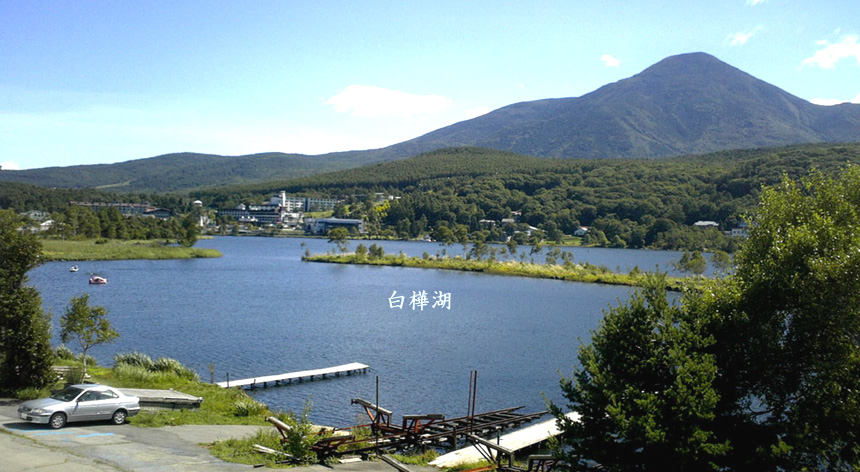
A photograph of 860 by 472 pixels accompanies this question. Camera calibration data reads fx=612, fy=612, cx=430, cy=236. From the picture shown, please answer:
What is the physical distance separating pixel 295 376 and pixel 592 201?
462ft

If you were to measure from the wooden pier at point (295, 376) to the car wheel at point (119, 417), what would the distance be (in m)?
8.08

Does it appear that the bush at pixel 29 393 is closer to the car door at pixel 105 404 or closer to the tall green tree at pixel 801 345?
the car door at pixel 105 404

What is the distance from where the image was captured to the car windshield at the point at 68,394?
14.7m

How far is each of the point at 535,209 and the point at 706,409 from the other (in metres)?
155

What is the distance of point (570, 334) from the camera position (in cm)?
4131

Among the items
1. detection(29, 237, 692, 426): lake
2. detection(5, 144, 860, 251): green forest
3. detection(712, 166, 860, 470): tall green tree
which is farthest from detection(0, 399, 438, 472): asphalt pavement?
detection(5, 144, 860, 251): green forest

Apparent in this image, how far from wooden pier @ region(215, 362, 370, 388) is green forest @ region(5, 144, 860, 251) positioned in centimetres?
8471

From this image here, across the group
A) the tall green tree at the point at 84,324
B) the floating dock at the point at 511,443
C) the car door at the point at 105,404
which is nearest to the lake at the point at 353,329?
the floating dock at the point at 511,443

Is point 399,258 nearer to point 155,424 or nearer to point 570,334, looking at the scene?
point 570,334

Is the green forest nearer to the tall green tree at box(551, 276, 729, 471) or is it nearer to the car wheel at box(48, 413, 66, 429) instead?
the car wheel at box(48, 413, 66, 429)

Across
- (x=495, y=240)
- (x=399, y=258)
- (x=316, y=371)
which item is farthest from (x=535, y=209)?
(x=316, y=371)

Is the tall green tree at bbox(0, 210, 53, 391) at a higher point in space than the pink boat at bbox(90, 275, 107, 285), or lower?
higher

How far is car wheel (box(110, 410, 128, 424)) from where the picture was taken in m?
15.3

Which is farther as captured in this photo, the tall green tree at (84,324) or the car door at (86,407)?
the tall green tree at (84,324)
